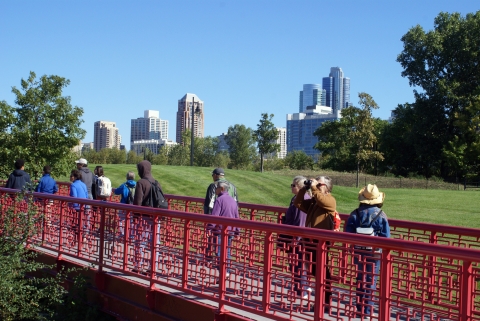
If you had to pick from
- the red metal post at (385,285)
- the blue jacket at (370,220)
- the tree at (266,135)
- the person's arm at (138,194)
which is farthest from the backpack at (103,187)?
the tree at (266,135)

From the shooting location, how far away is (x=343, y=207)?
25734mm

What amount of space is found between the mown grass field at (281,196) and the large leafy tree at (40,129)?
662 centimetres

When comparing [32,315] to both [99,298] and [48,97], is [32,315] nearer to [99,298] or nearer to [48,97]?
[99,298]

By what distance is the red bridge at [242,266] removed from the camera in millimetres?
4879

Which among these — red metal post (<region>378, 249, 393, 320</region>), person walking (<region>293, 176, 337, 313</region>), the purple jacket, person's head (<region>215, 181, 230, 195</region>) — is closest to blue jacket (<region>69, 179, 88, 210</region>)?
person's head (<region>215, 181, 230, 195</region>)

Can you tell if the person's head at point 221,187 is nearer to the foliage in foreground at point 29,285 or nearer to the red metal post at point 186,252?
the red metal post at point 186,252

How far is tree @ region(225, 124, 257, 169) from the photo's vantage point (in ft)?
267

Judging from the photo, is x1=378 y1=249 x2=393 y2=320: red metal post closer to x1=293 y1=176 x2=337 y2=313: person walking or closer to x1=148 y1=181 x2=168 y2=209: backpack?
x1=293 y1=176 x2=337 y2=313: person walking

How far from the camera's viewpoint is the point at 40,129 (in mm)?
22203

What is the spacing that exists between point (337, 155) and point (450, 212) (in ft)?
168

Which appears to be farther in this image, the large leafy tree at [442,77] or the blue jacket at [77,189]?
the large leafy tree at [442,77]

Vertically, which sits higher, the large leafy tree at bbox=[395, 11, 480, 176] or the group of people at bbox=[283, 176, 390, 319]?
the large leafy tree at bbox=[395, 11, 480, 176]

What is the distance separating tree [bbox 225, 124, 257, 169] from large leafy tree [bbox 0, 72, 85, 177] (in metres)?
56.8

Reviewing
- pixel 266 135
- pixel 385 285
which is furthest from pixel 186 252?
pixel 266 135
